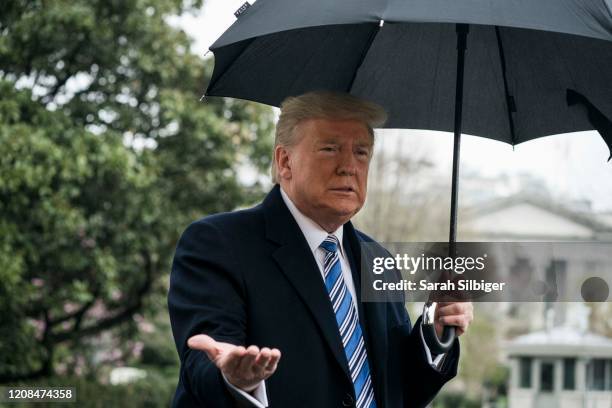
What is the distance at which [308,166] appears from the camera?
2.95m

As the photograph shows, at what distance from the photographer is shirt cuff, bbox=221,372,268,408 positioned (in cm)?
241

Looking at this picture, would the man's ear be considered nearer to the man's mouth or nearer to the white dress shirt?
the white dress shirt

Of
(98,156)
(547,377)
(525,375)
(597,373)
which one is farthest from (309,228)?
(525,375)

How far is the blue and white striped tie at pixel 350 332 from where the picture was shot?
2877 mm

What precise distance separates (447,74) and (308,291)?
3.82ft

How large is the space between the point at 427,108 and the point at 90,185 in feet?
27.8

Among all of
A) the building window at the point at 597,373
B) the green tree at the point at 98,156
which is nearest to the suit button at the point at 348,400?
the green tree at the point at 98,156

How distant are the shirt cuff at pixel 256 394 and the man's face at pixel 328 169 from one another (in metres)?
0.68

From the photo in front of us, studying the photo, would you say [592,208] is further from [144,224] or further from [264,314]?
[144,224]

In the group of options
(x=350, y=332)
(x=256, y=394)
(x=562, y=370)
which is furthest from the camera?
(x=562, y=370)

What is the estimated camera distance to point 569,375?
31.8 metres

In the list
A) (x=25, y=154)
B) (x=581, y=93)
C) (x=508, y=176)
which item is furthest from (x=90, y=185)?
(x=508, y=176)

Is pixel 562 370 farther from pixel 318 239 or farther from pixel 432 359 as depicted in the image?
pixel 318 239

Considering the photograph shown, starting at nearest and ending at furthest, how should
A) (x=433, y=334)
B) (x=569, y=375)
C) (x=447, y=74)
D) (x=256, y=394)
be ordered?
1. (x=256, y=394)
2. (x=433, y=334)
3. (x=447, y=74)
4. (x=569, y=375)
